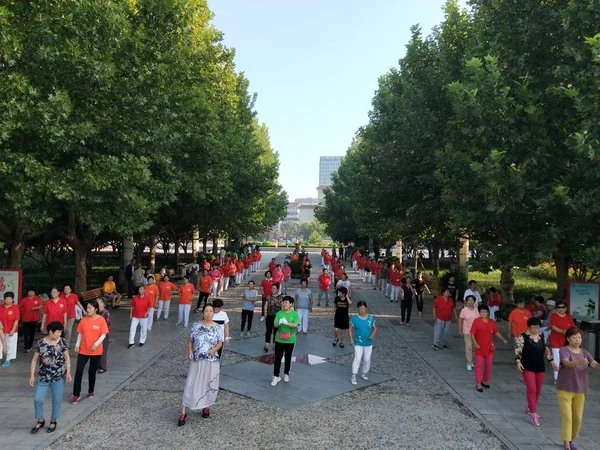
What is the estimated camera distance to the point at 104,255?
141 ft

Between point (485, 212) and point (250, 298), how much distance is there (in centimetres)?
621

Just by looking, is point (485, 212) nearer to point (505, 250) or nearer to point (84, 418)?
point (505, 250)

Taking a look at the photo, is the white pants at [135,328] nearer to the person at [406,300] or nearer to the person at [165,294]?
the person at [165,294]

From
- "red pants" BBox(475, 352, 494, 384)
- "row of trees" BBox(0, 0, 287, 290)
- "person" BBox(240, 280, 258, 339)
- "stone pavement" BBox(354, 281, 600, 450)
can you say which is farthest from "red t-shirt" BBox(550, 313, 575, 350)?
"row of trees" BBox(0, 0, 287, 290)

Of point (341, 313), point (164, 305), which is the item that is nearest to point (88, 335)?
point (341, 313)

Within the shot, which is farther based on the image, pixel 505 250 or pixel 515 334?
pixel 505 250

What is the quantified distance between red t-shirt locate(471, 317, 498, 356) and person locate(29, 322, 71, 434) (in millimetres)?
6595

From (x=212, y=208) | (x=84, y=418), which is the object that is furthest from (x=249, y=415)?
(x=212, y=208)

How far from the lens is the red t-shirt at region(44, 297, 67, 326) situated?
391 inches

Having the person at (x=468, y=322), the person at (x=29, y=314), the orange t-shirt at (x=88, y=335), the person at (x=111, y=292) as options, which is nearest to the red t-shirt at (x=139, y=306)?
the person at (x=29, y=314)

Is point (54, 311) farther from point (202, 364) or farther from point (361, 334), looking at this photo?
point (361, 334)

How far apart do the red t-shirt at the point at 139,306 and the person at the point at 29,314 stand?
2.13 meters

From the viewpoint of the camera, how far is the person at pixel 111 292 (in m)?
17.3

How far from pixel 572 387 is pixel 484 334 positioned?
2.46 m
